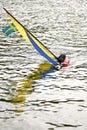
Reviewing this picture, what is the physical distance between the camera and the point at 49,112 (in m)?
19.6

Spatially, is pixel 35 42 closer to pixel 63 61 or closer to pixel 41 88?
pixel 63 61

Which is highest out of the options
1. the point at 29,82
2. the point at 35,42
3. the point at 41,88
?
the point at 35,42

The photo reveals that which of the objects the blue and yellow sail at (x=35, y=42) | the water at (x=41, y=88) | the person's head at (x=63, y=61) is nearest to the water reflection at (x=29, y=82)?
the water at (x=41, y=88)

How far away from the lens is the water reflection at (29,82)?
21.8 metres

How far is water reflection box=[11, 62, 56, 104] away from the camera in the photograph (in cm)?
2183

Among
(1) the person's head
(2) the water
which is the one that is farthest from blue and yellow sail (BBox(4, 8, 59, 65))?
(2) the water

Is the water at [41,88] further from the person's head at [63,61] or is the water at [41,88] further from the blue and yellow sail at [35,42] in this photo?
the blue and yellow sail at [35,42]

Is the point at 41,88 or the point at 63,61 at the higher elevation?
the point at 63,61

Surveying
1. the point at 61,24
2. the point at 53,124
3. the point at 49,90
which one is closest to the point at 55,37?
the point at 61,24

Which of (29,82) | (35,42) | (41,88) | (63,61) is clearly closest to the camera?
(41,88)

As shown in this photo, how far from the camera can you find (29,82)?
25156mm

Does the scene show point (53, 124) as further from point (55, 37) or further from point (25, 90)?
point (55, 37)

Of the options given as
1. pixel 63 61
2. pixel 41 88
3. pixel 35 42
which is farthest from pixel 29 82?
pixel 35 42

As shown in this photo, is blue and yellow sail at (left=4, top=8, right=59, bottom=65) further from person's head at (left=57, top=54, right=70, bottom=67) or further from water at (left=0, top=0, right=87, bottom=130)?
water at (left=0, top=0, right=87, bottom=130)
